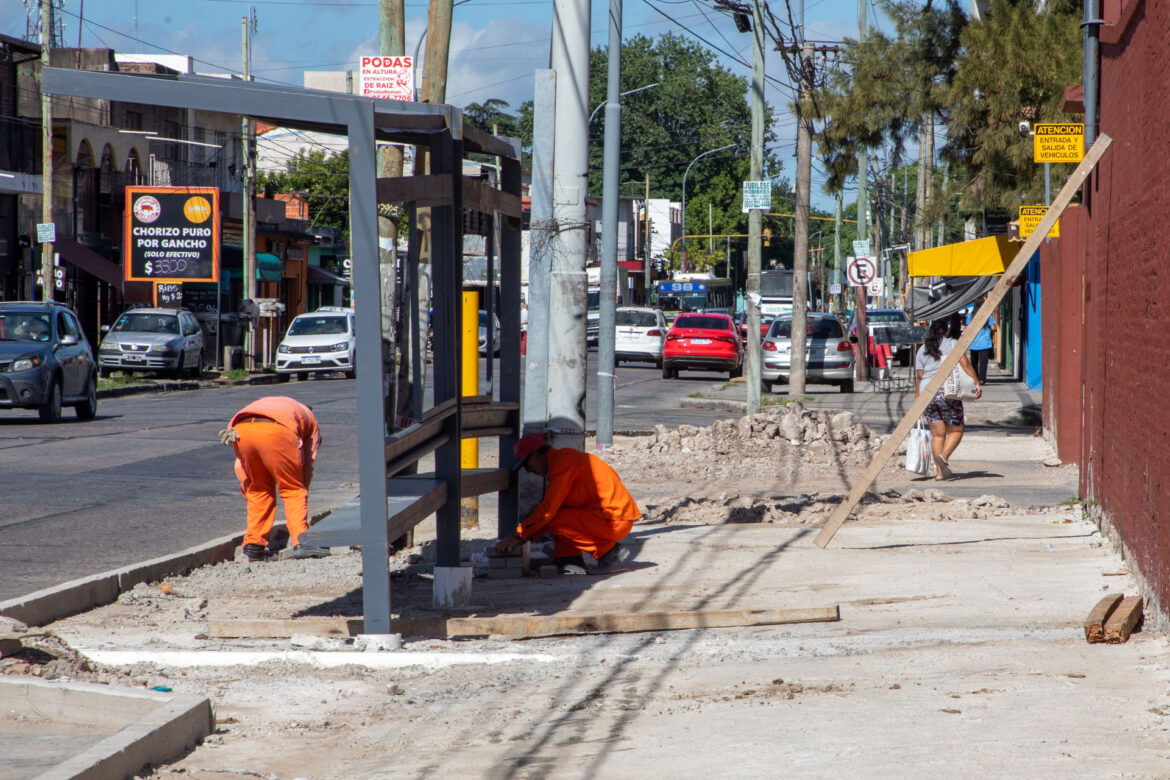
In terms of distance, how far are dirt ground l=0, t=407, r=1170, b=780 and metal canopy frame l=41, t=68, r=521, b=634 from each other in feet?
1.98

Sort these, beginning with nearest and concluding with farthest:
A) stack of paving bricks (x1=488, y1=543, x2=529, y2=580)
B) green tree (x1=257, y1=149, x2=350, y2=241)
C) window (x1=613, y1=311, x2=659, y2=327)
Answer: stack of paving bricks (x1=488, y1=543, x2=529, y2=580)
window (x1=613, y1=311, x2=659, y2=327)
green tree (x1=257, y1=149, x2=350, y2=241)

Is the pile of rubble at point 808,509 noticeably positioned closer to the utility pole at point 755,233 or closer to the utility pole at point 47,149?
the utility pole at point 755,233

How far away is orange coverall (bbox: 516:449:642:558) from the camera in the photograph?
30.2 ft

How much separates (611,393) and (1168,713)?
1350cm

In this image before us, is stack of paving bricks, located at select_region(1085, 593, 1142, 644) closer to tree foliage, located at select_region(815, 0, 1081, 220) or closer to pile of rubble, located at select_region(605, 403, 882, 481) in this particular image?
pile of rubble, located at select_region(605, 403, 882, 481)

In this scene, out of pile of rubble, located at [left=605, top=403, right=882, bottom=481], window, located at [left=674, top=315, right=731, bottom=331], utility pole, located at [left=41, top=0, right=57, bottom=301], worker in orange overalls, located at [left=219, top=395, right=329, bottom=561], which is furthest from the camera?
window, located at [left=674, top=315, right=731, bottom=331]

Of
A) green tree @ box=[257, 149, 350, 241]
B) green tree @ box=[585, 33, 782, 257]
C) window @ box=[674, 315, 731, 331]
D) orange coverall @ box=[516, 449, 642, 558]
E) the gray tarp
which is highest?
green tree @ box=[585, 33, 782, 257]

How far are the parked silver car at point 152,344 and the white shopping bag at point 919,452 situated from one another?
899 inches

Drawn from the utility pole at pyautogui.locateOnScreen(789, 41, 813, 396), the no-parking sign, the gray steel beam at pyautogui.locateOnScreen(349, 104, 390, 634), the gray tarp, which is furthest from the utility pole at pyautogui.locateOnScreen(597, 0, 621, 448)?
the no-parking sign

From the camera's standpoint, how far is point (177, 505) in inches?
494

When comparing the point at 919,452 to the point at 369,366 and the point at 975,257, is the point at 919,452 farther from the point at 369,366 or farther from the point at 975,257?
the point at 369,366

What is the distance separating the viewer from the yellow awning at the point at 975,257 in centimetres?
2077

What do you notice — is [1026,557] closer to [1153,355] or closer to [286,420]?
[1153,355]

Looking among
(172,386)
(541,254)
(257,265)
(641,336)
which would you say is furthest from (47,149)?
(541,254)
